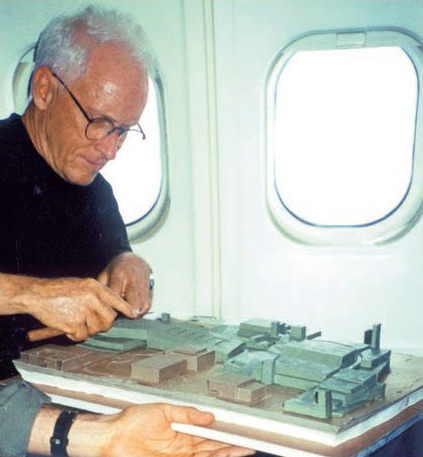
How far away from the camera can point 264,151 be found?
223 centimetres

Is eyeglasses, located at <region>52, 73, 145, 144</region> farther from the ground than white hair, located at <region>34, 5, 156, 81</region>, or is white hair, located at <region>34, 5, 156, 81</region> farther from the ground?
white hair, located at <region>34, 5, 156, 81</region>

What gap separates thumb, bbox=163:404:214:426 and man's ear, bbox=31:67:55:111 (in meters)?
1.07

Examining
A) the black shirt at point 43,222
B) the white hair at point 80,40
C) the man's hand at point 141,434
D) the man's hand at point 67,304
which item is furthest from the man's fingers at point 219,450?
the white hair at point 80,40

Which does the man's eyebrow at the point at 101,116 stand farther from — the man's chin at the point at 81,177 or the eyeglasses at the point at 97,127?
the man's chin at the point at 81,177

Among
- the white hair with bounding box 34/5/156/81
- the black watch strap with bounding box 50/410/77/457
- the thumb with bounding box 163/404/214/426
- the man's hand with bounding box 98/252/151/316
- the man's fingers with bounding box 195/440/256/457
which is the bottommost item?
the man's fingers with bounding box 195/440/256/457

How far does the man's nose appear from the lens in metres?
1.63

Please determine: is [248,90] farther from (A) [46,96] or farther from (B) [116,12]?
(A) [46,96]

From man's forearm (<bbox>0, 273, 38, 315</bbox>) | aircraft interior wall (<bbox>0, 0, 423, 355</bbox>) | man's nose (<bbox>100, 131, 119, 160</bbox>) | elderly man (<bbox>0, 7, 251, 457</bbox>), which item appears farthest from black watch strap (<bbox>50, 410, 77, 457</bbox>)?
aircraft interior wall (<bbox>0, 0, 423, 355</bbox>)

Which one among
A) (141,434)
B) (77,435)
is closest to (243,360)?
(141,434)

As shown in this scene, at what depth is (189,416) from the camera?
3.68 ft

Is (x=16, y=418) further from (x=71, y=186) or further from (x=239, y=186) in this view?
(x=239, y=186)

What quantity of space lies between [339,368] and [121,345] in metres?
0.66

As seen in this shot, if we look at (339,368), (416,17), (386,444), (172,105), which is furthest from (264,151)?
(386,444)

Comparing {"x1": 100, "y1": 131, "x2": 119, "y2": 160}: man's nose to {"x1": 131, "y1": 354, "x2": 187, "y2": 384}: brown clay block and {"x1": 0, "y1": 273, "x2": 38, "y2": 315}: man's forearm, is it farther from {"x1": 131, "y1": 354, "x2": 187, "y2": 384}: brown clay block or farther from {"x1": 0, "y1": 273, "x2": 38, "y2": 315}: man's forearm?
{"x1": 131, "y1": 354, "x2": 187, "y2": 384}: brown clay block
